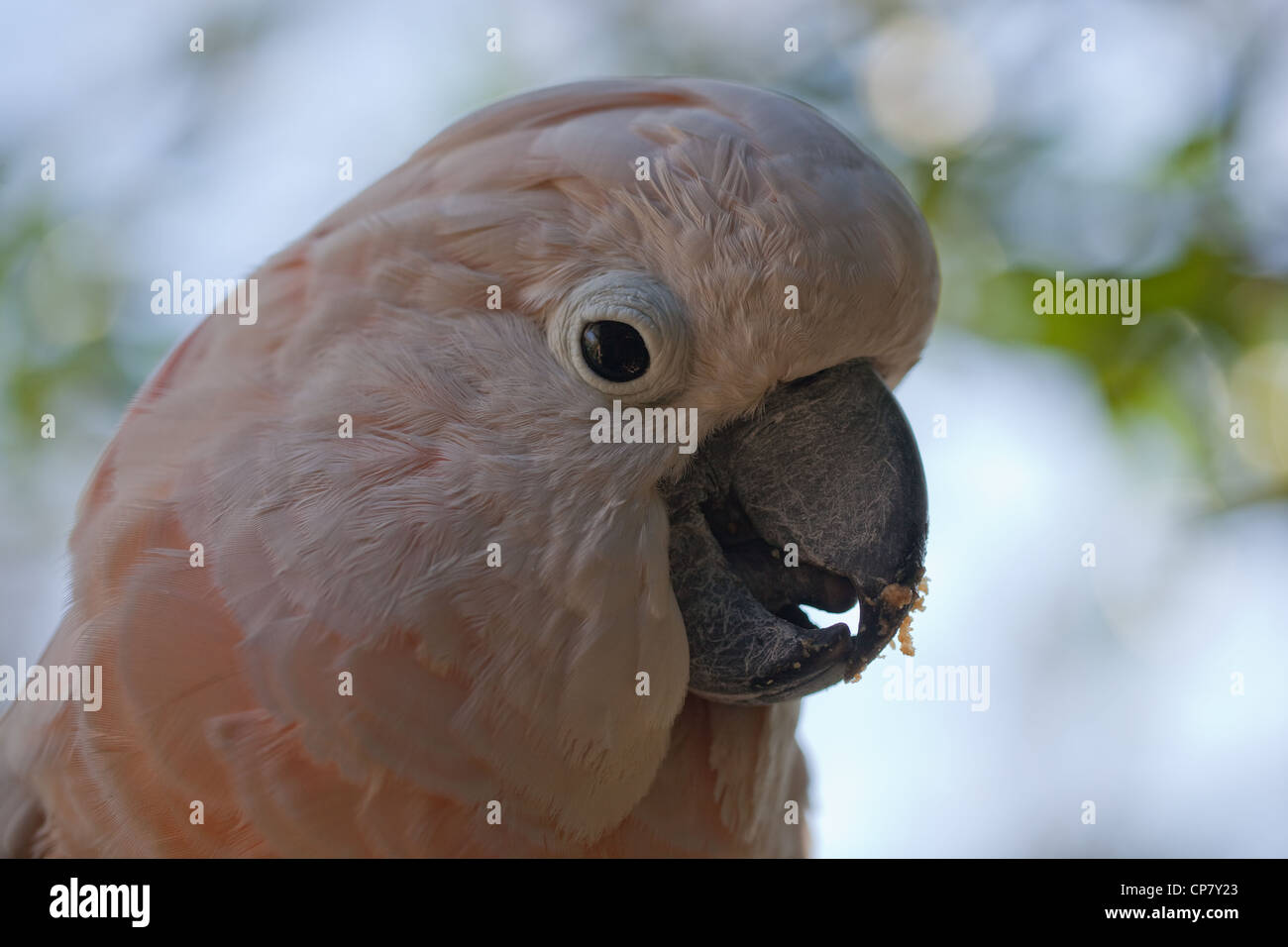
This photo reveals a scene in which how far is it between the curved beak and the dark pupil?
0.65 feet

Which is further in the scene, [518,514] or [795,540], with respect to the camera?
[795,540]

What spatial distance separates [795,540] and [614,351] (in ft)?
1.46

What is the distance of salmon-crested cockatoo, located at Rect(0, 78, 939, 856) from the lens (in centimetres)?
162

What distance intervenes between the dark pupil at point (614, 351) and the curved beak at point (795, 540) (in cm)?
20

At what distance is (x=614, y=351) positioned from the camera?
5.64ft

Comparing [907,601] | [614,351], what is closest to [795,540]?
[907,601]

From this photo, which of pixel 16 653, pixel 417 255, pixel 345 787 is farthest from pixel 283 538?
pixel 16 653

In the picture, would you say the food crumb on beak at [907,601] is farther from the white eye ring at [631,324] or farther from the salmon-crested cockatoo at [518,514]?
the white eye ring at [631,324]

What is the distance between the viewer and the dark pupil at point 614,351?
5.64 feet

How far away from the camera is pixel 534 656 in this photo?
64.3 inches

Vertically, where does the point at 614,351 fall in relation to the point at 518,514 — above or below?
above

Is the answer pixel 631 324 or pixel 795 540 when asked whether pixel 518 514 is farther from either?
pixel 795 540

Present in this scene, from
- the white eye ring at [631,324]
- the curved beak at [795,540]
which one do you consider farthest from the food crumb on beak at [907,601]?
the white eye ring at [631,324]

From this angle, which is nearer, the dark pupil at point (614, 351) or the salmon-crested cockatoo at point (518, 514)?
the salmon-crested cockatoo at point (518, 514)
